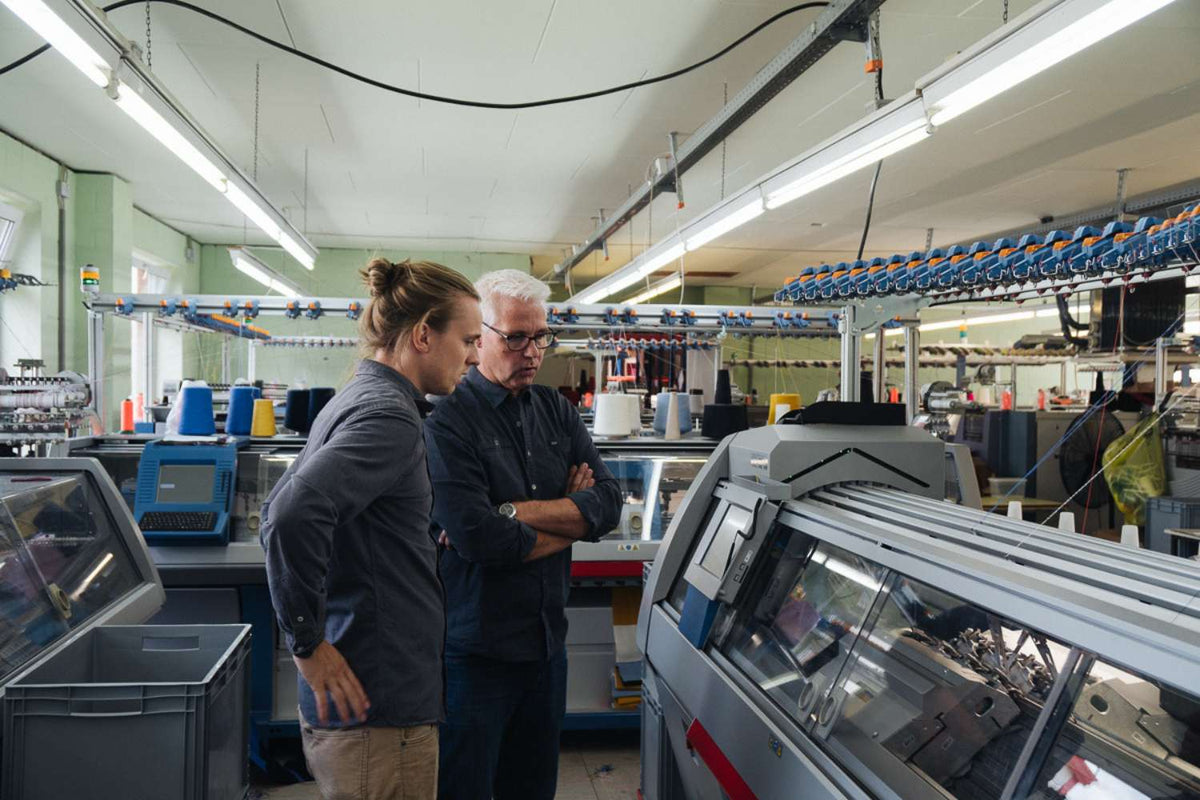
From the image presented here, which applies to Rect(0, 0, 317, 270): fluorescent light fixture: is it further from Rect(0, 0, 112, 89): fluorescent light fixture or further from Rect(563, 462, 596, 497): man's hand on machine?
Rect(563, 462, 596, 497): man's hand on machine

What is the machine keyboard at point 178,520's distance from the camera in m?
3.06

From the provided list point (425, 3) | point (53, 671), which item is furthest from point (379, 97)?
point (53, 671)

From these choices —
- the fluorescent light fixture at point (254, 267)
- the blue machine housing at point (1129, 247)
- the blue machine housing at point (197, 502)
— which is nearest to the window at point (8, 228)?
the fluorescent light fixture at point (254, 267)

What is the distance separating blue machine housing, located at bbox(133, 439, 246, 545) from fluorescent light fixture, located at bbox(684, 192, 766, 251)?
9.64ft

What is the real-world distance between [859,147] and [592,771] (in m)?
2.76

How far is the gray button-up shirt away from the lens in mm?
1198

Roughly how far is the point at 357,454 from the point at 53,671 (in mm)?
721

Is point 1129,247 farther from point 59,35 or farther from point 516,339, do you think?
point 59,35

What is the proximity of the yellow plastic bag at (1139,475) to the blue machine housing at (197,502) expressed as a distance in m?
4.23

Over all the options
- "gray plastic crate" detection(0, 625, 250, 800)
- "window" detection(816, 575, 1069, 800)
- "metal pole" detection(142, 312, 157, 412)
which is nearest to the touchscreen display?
"window" detection(816, 575, 1069, 800)

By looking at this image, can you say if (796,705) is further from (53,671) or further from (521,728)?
(53,671)

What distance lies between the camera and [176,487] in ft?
10.3

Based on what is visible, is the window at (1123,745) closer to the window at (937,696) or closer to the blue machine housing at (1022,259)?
the window at (937,696)

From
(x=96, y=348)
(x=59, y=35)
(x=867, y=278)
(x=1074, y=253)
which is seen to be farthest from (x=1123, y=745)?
(x=96, y=348)
